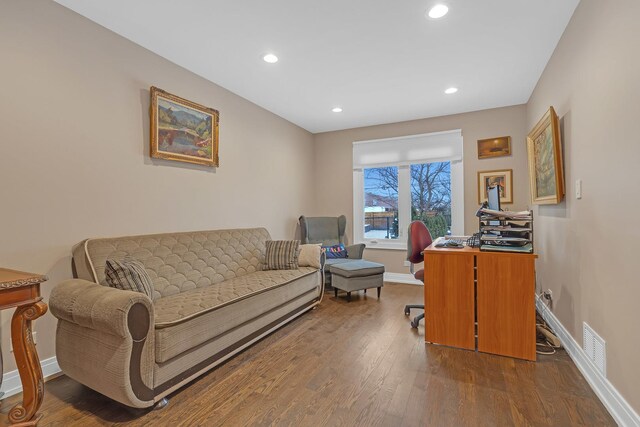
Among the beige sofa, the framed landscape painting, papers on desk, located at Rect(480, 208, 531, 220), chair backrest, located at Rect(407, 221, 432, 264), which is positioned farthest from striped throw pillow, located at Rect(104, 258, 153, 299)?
papers on desk, located at Rect(480, 208, 531, 220)

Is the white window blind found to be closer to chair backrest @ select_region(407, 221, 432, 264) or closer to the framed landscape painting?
chair backrest @ select_region(407, 221, 432, 264)

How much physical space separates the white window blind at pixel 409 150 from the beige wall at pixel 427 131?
9cm

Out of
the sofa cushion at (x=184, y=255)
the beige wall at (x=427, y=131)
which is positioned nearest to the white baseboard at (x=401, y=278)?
the beige wall at (x=427, y=131)

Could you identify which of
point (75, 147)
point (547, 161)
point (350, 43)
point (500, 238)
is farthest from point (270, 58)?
point (547, 161)

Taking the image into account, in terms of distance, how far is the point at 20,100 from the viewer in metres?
1.89

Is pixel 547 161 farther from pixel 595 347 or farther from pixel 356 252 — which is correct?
pixel 356 252

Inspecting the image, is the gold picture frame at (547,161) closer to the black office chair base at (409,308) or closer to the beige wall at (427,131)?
the beige wall at (427,131)

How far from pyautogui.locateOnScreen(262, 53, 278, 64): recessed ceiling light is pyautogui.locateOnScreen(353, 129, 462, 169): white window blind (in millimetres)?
2475

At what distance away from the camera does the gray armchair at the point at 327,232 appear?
443 centimetres

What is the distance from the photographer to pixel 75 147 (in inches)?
84.6

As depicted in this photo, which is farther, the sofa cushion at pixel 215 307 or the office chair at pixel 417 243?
the office chair at pixel 417 243

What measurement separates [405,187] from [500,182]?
4.24 ft

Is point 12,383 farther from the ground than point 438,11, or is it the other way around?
point 438,11

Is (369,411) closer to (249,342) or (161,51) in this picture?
(249,342)
